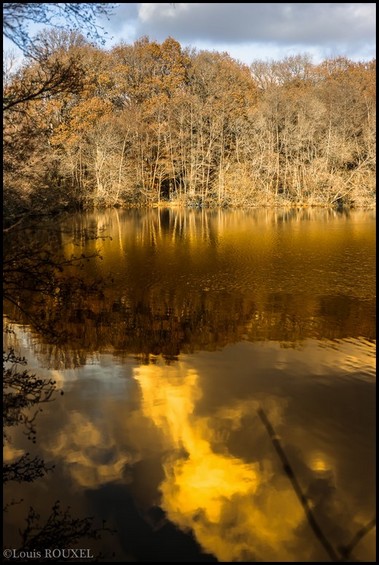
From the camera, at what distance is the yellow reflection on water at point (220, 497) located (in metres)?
5.82

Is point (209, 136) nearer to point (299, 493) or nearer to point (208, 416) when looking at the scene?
point (208, 416)

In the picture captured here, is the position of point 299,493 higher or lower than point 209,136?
lower

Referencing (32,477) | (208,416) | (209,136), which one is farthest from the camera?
(209,136)

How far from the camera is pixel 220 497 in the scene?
653 centimetres

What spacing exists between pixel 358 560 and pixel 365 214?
43427 mm

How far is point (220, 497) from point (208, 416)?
7.09 feet

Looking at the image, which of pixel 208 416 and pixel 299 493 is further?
pixel 208 416

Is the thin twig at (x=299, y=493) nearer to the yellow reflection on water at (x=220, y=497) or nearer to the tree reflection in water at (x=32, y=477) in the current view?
the yellow reflection on water at (x=220, y=497)

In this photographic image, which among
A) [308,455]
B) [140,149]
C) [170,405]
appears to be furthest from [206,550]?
[140,149]

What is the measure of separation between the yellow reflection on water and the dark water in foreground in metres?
0.02

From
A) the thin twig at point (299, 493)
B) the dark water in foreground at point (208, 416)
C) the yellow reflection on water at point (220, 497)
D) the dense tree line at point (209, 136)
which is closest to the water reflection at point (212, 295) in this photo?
the dark water in foreground at point (208, 416)

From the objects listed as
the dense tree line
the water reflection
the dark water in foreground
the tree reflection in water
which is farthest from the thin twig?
the dense tree line

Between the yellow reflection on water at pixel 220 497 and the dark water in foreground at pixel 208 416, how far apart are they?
0.07 ft

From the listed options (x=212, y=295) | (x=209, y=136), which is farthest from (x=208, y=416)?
(x=209, y=136)
